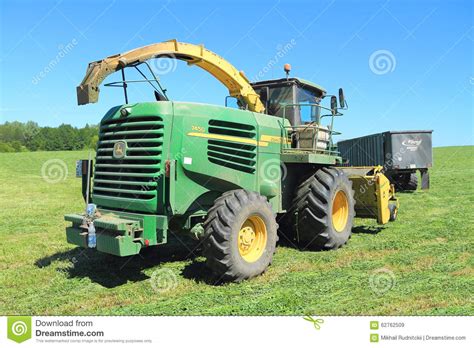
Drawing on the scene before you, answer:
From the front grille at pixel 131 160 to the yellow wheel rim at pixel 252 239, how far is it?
4.34 ft

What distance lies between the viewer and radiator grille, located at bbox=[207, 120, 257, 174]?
5910mm

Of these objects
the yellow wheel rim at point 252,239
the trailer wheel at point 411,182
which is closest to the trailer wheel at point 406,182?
the trailer wheel at point 411,182

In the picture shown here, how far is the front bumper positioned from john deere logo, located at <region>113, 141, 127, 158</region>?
Answer: 2.60 ft

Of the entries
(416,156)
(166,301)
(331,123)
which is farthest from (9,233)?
(416,156)

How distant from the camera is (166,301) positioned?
4.80 metres

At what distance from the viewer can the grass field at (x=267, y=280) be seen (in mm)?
4605

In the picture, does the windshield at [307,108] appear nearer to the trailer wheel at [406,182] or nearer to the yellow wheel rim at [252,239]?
the yellow wheel rim at [252,239]

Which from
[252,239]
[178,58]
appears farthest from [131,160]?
[178,58]

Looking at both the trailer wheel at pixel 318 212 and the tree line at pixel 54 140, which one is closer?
the trailer wheel at pixel 318 212

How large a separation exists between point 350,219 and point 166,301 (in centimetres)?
434

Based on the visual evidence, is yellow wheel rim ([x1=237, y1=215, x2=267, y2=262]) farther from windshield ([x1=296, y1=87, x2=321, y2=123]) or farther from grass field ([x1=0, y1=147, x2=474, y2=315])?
windshield ([x1=296, y1=87, x2=321, y2=123])

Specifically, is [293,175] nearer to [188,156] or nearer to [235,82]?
[235,82]
